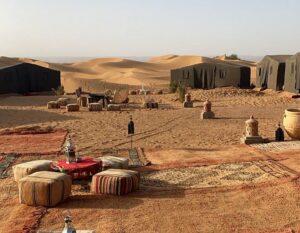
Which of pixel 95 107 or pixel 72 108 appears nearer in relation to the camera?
pixel 72 108

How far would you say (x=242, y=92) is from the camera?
→ 1102 inches

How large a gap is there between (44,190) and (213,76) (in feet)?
82.0

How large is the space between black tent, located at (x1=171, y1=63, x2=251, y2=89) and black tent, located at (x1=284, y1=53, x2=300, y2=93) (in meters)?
3.52

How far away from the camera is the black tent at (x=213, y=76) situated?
3030cm

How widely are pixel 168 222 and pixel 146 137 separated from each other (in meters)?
7.12

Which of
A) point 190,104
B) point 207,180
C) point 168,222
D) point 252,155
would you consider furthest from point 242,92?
point 168,222

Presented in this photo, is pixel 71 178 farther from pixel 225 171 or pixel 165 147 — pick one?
pixel 165 147

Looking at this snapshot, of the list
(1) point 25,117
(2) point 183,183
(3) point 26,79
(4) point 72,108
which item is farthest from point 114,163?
(3) point 26,79

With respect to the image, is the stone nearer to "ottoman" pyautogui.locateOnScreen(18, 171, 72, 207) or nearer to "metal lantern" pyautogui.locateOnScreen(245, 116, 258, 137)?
"metal lantern" pyautogui.locateOnScreen(245, 116, 258, 137)

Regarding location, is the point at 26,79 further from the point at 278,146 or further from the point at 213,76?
the point at 278,146

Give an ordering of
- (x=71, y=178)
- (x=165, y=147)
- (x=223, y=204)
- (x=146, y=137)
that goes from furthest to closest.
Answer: (x=146, y=137) < (x=165, y=147) < (x=71, y=178) < (x=223, y=204)

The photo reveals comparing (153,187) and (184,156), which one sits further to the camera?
(184,156)

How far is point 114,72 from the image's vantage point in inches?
2186

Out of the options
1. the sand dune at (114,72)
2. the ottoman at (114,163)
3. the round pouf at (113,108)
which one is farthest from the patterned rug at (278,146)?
the sand dune at (114,72)
